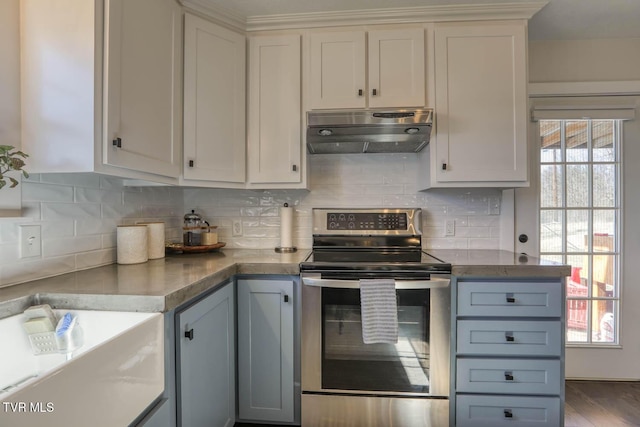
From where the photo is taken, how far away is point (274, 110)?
1.84 meters

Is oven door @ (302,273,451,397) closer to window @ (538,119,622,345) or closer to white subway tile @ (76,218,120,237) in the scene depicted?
white subway tile @ (76,218,120,237)

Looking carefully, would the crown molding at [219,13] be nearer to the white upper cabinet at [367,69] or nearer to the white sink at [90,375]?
the white upper cabinet at [367,69]

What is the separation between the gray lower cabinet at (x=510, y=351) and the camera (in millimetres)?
1442

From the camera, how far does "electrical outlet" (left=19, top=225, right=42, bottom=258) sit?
1120mm

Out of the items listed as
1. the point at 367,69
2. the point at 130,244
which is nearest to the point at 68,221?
the point at 130,244

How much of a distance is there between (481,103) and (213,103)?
4.97 ft

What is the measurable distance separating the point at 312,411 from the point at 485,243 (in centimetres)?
148

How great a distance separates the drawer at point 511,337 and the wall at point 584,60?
1.61m

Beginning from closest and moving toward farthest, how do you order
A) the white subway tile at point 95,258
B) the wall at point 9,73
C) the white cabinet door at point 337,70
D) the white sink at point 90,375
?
the white sink at point 90,375 → the wall at point 9,73 → the white subway tile at point 95,258 → the white cabinet door at point 337,70

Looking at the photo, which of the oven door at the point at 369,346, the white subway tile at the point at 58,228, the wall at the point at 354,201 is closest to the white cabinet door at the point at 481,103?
the wall at the point at 354,201

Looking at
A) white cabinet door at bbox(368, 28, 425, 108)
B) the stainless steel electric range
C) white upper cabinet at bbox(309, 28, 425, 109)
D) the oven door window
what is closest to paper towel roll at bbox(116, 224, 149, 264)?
the stainless steel electric range

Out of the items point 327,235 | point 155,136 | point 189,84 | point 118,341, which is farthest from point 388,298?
point 189,84

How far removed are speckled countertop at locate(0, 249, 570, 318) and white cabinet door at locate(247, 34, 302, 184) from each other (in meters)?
0.53

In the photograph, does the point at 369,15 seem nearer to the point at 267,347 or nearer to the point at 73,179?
the point at 73,179
